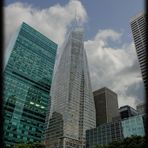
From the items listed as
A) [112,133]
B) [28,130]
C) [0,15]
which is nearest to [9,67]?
[28,130]

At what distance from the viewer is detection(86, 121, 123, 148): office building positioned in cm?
10685

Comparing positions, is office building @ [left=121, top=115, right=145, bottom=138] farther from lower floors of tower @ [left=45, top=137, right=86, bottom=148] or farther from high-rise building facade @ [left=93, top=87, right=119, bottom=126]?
high-rise building facade @ [left=93, top=87, right=119, bottom=126]

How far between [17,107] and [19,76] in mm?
16948

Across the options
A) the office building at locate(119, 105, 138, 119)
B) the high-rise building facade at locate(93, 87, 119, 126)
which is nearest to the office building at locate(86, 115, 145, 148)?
the office building at locate(119, 105, 138, 119)

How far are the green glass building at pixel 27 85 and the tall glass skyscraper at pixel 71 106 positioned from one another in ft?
122

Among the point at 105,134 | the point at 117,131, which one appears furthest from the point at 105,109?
the point at 117,131

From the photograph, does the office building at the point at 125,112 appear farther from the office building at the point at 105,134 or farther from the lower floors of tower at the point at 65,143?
the lower floors of tower at the point at 65,143

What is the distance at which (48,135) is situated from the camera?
167500 millimetres

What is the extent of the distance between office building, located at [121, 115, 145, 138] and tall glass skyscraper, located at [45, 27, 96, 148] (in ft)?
176

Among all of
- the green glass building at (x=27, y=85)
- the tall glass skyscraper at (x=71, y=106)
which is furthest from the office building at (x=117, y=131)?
the tall glass skyscraper at (x=71, y=106)

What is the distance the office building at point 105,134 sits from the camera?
106850 millimetres

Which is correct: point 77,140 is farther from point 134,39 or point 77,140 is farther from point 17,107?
point 134,39

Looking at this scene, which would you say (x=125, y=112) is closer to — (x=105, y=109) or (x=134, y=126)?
(x=134, y=126)

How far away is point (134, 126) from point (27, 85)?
2262 inches
